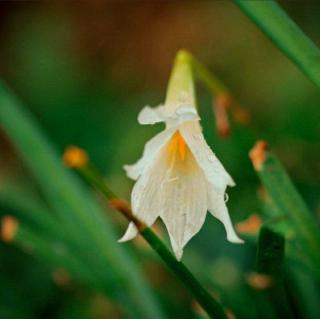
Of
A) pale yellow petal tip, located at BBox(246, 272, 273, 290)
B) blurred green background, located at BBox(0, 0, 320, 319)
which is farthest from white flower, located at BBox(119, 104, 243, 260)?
blurred green background, located at BBox(0, 0, 320, 319)

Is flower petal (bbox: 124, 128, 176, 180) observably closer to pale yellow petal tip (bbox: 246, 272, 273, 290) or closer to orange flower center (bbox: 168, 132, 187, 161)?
orange flower center (bbox: 168, 132, 187, 161)

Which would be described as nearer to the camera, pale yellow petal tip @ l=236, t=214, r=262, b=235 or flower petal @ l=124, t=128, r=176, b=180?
flower petal @ l=124, t=128, r=176, b=180

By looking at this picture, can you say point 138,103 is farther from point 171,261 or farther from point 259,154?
point 171,261

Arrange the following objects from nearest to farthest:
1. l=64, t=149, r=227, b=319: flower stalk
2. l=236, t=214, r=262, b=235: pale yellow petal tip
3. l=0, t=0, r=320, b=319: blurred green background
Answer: l=64, t=149, r=227, b=319: flower stalk, l=236, t=214, r=262, b=235: pale yellow petal tip, l=0, t=0, r=320, b=319: blurred green background

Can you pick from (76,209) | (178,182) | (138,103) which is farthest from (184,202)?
(138,103)

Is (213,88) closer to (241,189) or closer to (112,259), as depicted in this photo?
(112,259)

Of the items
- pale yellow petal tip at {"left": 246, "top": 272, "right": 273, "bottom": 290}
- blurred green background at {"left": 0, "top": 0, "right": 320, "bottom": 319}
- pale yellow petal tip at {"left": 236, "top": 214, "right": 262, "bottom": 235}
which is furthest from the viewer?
blurred green background at {"left": 0, "top": 0, "right": 320, "bottom": 319}
